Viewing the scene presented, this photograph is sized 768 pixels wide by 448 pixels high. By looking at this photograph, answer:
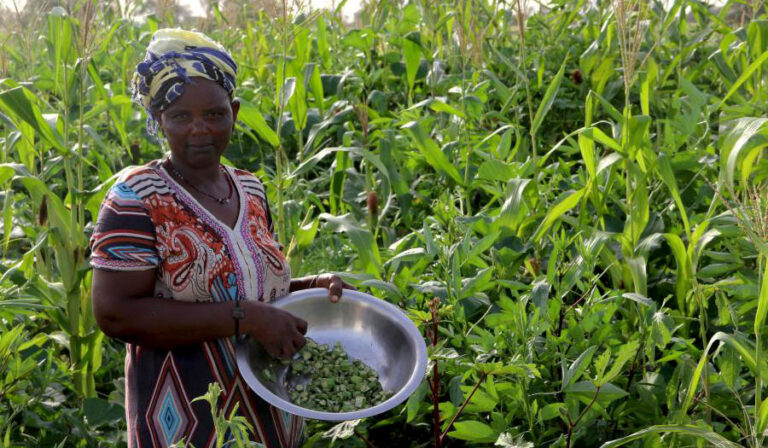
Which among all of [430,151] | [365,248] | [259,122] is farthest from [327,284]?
[430,151]

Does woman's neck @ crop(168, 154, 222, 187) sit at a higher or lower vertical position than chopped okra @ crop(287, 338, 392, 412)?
higher

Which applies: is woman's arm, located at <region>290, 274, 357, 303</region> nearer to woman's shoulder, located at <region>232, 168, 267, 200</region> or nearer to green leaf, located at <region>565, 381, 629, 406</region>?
woman's shoulder, located at <region>232, 168, 267, 200</region>

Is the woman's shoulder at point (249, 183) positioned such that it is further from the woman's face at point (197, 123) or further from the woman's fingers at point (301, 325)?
the woman's fingers at point (301, 325)

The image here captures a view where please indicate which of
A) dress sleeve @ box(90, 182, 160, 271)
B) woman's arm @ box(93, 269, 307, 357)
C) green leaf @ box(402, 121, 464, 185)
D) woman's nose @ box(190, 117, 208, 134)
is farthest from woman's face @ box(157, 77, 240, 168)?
green leaf @ box(402, 121, 464, 185)

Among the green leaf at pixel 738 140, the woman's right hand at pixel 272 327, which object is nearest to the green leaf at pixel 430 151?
the green leaf at pixel 738 140

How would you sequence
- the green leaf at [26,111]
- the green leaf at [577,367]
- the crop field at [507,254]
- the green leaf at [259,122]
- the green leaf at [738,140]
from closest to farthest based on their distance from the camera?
1. the green leaf at [577,367]
2. the crop field at [507,254]
3. the green leaf at [738,140]
4. the green leaf at [26,111]
5. the green leaf at [259,122]

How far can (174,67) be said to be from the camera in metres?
1.87

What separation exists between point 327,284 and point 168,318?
0.43 meters

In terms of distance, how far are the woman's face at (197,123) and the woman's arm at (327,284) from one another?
39cm

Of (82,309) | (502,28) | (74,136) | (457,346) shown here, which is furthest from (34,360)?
(502,28)

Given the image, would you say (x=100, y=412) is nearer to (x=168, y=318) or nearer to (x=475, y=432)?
(x=168, y=318)

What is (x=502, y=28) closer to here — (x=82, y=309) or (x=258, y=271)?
(x=82, y=309)

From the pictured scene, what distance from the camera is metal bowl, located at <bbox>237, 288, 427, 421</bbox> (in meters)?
1.94

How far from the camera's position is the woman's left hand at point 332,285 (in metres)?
2.05
